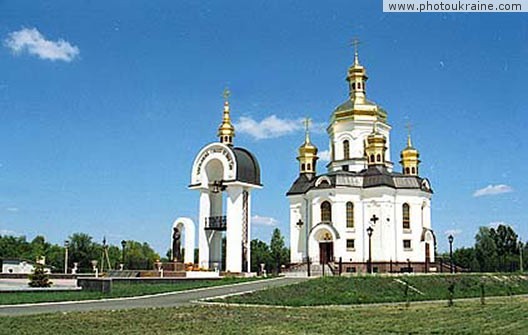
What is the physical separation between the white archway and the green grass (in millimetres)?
13579

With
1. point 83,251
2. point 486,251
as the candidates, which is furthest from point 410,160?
point 83,251

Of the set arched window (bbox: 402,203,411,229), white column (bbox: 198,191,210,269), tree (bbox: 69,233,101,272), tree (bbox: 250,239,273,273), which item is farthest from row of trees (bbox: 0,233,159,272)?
arched window (bbox: 402,203,411,229)

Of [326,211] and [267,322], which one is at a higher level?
[326,211]

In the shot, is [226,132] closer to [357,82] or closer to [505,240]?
[357,82]

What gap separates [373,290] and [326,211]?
54.7 ft

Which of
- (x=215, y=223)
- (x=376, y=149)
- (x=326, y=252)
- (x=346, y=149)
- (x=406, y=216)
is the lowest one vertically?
(x=326, y=252)

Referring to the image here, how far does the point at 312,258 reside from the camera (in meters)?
42.3

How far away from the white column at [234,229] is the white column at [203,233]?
2.60m

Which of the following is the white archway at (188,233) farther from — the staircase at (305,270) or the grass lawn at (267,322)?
the grass lawn at (267,322)

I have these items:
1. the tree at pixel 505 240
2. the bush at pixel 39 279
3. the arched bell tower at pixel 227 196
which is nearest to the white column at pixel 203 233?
the arched bell tower at pixel 227 196

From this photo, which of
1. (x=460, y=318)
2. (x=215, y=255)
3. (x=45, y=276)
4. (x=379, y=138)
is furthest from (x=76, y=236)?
(x=460, y=318)

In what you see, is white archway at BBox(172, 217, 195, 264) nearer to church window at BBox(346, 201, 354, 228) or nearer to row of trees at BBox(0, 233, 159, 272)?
church window at BBox(346, 201, 354, 228)

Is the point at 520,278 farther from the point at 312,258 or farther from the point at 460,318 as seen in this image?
the point at 460,318

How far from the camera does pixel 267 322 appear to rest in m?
14.0
